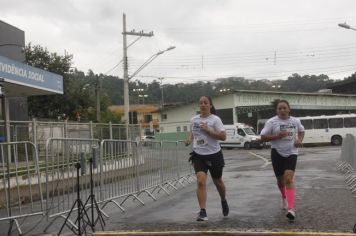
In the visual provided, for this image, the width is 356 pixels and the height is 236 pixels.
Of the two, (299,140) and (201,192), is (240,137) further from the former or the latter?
(201,192)

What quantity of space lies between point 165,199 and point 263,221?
14.2 ft

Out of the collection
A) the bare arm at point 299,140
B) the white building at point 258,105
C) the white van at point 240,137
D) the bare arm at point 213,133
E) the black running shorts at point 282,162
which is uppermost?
the white building at point 258,105

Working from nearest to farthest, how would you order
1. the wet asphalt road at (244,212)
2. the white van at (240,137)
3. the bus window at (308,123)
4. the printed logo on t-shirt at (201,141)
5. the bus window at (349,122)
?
1. the wet asphalt road at (244,212)
2. the printed logo on t-shirt at (201,141)
3. the bus window at (349,122)
4. the bus window at (308,123)
5. the white van at (240,137)

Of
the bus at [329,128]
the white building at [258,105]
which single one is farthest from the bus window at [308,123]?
the white building at [258,105]

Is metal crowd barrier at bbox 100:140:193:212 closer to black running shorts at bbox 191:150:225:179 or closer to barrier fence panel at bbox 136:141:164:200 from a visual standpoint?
barrier fence panel at bbox 136:141:164:200

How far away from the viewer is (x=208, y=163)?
846 centimetres

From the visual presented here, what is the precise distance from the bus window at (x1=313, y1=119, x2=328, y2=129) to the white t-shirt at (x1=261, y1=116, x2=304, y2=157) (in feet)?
138

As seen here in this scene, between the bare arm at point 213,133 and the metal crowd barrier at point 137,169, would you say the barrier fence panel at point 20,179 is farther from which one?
the bare arm at point 213,133

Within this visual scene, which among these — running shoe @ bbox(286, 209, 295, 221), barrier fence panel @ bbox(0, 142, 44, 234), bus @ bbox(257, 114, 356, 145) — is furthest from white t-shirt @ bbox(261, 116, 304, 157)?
bus @ bbox(257, 114, 356, 145)

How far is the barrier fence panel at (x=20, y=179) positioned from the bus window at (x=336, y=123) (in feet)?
140

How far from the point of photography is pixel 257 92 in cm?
6131

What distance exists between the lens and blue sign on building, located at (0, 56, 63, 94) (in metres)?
18.3

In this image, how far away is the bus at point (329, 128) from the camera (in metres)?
48.3

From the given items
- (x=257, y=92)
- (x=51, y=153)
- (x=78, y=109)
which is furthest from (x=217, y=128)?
(x=257, y=92)
